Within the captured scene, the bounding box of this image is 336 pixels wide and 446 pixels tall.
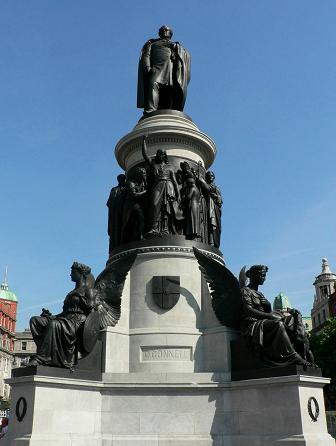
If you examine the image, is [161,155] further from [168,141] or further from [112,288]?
[112,288]

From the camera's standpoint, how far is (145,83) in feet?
64.7

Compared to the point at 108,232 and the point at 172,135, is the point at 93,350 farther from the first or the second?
the point at 172,135

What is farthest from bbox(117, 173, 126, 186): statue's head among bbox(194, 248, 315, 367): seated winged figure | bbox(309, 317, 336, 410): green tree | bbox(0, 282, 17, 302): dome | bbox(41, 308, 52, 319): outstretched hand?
bbox(0, 282, 17, 302): dome

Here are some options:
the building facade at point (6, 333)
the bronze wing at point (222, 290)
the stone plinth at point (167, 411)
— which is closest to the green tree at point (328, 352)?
the bronze wing at point (222, 290)

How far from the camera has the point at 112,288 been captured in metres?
14.6

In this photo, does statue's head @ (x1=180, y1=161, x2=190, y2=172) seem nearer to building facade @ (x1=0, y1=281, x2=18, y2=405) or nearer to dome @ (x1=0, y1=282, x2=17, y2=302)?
building facade @ (x1=0, y1=281, x2=18, y2=405)

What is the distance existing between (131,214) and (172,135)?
318cm

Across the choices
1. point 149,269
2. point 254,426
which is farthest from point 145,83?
point 254,426

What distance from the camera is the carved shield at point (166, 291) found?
14.4m

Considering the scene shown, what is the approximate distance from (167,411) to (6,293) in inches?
4333

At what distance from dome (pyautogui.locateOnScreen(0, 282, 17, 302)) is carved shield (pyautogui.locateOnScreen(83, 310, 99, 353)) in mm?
107206

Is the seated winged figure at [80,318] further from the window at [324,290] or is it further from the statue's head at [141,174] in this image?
the window at [324,290]

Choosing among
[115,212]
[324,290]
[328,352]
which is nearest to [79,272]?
[115,212]

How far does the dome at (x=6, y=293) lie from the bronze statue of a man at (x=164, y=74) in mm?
103169
